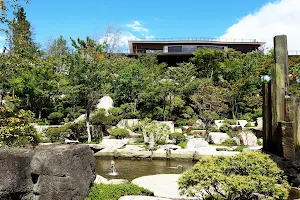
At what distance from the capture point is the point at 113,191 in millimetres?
8070

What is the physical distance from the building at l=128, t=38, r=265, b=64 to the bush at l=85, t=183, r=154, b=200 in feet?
118

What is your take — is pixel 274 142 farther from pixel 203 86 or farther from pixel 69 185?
pixel 203 86

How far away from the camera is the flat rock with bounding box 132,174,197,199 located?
8.56 metres

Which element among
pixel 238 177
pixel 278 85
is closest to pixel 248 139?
pixel 278 85

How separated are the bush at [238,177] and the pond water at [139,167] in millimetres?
6293

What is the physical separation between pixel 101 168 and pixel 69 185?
7.71 m

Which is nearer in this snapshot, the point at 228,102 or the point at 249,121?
the point at 249,121

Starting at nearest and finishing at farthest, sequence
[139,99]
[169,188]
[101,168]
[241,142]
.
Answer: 1. [169,188]
2. [101,168]
3. [241,142]
4. [139,99]

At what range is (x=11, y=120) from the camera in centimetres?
1063

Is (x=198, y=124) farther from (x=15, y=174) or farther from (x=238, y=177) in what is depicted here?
(x=15, y=174)

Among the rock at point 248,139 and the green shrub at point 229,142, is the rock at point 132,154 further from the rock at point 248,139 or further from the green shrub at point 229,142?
the rock at point 248,139

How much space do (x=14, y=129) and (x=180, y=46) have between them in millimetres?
36995

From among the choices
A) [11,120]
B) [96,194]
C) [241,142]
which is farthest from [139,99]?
[96,194]

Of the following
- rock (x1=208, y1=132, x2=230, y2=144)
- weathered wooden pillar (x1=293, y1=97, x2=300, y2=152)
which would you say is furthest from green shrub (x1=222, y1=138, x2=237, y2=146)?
weathered wooden pillar (x1=293, y1=97, x2=300, y2=152)
